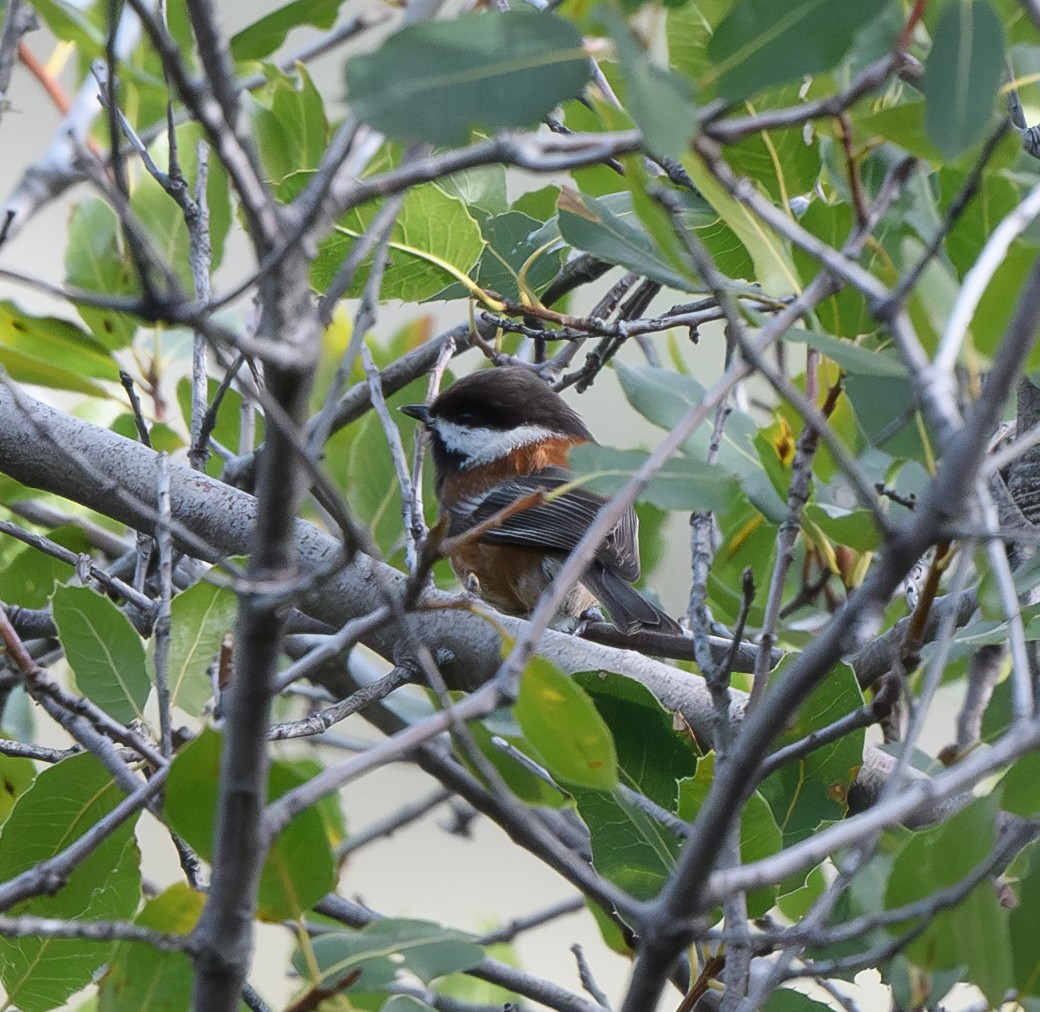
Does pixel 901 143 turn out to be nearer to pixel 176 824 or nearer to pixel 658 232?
pixel 658 232

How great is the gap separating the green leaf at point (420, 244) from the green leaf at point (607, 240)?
530mm

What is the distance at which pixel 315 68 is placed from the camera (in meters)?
4.35

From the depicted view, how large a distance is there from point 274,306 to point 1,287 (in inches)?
159

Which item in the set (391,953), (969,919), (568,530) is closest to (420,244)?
(391,953)

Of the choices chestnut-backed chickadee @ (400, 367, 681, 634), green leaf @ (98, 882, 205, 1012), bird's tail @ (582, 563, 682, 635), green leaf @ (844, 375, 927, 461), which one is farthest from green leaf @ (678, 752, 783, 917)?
chestnut-backed chickadee @ (400, 367, 681, 634)

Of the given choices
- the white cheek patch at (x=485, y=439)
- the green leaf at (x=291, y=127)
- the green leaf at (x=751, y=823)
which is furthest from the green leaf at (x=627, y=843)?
the white cheek patch at (x=485, y=439)

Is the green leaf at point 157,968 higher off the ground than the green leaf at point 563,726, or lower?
lower

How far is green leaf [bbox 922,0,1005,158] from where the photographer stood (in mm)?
1178

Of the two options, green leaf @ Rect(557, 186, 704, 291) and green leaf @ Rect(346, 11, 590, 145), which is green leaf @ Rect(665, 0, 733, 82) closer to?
green leaf @ Rect(557, 186, 704, 291)

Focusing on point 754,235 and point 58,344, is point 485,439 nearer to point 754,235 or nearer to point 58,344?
point 58,344

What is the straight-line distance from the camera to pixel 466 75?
3.45 feet

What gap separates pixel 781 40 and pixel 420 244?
1.29 meters

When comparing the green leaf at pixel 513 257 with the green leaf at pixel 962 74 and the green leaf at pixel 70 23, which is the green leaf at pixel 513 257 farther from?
the green leaf at pixel 962 74

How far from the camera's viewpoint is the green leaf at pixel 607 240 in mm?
1739
